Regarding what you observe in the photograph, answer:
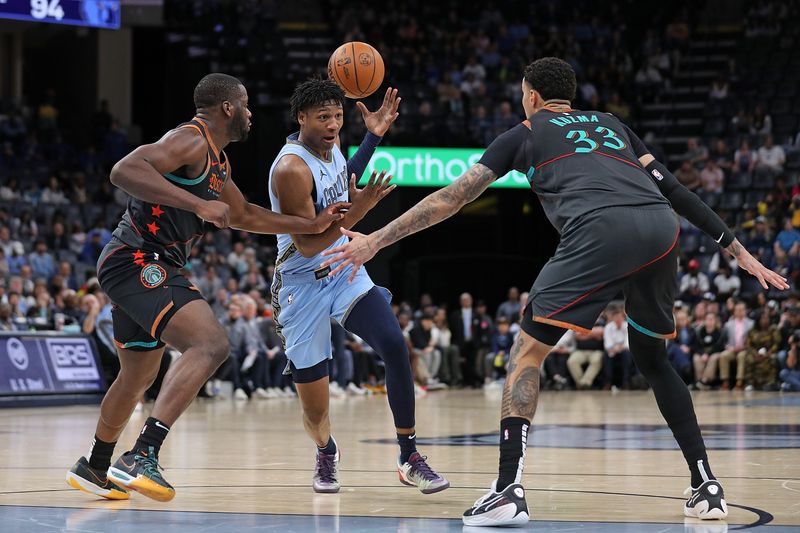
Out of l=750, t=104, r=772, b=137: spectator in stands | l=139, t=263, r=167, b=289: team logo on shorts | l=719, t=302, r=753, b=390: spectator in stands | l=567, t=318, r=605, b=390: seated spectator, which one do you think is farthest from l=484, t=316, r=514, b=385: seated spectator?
l=139, t=263, r=167, b=289: team logo on shorts

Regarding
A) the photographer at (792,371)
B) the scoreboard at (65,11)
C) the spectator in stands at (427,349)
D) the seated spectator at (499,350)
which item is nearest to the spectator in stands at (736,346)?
the photographer at (792,371)

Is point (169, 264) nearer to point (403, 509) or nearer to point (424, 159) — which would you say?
point (403, 509)

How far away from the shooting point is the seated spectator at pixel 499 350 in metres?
20.1

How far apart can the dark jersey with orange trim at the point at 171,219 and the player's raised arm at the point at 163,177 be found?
12 cm

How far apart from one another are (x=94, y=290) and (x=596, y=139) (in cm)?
1175

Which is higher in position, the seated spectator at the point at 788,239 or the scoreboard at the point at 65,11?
the scoreboard at the point at 65,11

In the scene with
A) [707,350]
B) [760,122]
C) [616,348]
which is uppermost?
[760,122]

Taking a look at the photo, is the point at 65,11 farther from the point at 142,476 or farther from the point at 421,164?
the point at 142,476

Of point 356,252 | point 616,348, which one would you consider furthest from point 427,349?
point 356,252

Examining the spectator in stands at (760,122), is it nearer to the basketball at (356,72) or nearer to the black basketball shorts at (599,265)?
the basketball at (356,72)

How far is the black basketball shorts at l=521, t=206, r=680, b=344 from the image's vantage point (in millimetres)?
4824

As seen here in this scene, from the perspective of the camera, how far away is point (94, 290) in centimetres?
1570

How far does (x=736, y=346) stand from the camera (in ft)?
60.4

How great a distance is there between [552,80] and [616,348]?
47.0 ft
